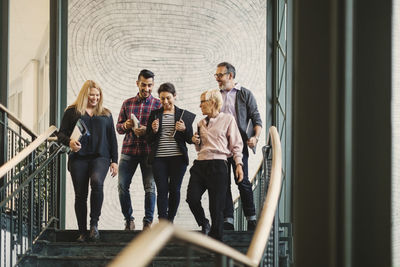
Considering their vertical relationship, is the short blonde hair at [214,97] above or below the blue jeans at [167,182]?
above

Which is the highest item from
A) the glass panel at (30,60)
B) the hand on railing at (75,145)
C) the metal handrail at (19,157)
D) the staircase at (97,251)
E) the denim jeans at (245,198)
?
the glass panel at (30,60)

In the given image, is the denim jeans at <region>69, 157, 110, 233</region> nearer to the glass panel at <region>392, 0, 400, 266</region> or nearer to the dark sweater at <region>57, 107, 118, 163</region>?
the dark sweater at <region>57, 107, 118, 163</region>

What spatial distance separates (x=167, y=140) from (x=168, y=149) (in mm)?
84

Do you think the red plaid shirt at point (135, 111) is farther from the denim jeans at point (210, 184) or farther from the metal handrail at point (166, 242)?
the metal handrail at point (166, 242)

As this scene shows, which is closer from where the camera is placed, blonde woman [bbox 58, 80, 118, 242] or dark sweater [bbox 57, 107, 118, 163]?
blonde woman [bbox 58, 80, 118, 242]

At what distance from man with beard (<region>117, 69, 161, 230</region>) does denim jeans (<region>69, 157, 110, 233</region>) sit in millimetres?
517

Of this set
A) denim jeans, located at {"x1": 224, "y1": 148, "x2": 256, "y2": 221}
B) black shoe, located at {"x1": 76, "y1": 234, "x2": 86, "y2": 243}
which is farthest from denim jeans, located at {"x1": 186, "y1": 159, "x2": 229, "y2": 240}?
black shoe, located at {"x1": 76, "y1": 234, "x2": 86, "y2": 243}

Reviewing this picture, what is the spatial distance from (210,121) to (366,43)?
70.9 inches

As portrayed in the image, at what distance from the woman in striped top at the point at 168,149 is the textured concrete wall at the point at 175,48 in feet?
9.35

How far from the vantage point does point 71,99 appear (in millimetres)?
8141

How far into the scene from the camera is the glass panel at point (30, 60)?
820 cm

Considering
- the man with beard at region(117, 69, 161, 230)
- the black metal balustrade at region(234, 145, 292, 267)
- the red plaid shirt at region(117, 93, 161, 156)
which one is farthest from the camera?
the red plaid shirt at region(117, 93, 161, 156)

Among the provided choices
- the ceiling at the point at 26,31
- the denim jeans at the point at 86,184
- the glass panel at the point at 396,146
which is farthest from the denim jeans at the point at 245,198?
the ceiling at the point at 26,31

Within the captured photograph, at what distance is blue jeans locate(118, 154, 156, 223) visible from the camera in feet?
19.6
